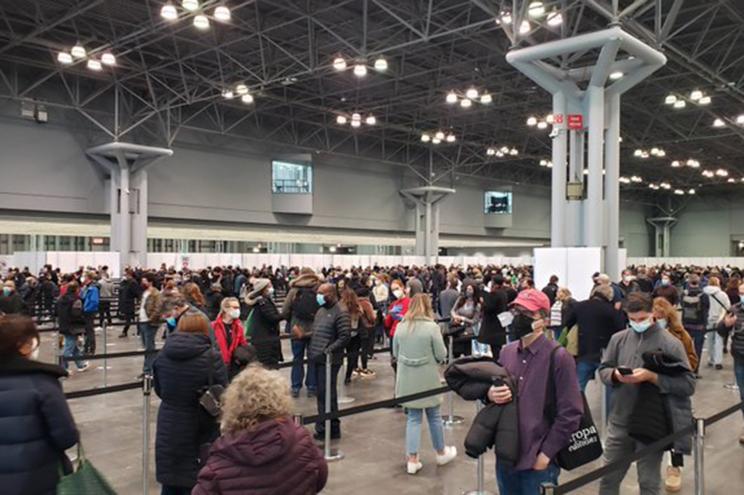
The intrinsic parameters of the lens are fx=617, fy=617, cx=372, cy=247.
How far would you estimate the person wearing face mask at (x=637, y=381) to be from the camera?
3895mm

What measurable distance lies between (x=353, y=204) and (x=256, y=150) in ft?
23.4

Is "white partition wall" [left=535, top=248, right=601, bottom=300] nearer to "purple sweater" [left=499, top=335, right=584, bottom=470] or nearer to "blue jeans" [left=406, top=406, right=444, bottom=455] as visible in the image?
"blue jeans" [left=406, top=406, right=444, bottom=455]

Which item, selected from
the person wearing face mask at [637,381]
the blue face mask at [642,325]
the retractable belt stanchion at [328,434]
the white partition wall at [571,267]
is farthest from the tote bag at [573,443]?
the white partition wall at [571,267]

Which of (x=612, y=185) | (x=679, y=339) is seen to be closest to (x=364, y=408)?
(x=679, y=339)

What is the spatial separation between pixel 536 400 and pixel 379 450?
3.50m

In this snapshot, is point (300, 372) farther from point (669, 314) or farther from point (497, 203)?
point (497, 203)

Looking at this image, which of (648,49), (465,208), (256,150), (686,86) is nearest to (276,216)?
(256,150)

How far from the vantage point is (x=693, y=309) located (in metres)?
9.69

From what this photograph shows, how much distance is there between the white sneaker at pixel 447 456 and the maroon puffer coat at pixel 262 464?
3617 mm

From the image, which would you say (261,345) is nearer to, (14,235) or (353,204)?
(14,235)

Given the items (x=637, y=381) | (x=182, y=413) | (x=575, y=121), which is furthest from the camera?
(x=575, y=121)

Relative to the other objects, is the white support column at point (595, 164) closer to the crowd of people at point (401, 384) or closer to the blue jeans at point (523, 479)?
the crowd of people at point (401, 384)

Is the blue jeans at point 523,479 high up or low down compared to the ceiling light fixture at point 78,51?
down

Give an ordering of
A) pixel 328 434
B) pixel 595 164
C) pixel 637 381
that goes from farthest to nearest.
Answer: pixel 595 164
pixel 328 434
pixel 637 381
